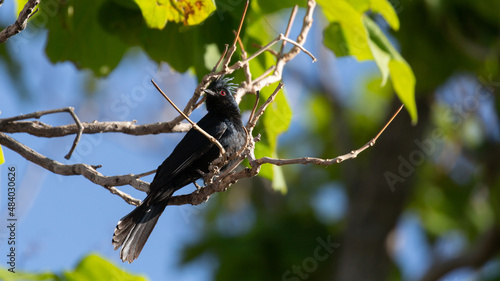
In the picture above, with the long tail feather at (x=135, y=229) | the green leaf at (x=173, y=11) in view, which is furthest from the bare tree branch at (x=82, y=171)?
the green leaf at (x=173, y=11)

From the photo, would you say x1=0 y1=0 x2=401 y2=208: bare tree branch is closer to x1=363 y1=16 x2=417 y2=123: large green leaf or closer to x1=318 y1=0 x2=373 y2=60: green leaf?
x1=318 y1=0 x2=373 y2=60: green leaf

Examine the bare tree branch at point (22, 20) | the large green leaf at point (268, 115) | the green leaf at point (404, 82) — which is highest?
the bare tree branch at point (22, 20)

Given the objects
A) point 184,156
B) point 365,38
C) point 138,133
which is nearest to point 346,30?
point 365,38

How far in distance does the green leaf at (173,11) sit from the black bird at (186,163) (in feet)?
2.19

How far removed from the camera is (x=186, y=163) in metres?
3.36

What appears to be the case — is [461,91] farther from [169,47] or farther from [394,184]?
[169,47]

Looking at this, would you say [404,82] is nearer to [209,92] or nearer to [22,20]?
[209,92]

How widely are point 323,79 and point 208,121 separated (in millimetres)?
6303

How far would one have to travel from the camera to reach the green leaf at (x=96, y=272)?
8.36ft

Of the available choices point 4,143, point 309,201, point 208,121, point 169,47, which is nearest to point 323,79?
point 309,201

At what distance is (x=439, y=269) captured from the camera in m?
7.50

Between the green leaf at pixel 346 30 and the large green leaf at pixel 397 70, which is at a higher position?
the green leaf at pixel 346 30

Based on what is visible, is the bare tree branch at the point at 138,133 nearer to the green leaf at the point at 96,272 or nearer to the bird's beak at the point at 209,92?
the green leaf at the point at 96,272

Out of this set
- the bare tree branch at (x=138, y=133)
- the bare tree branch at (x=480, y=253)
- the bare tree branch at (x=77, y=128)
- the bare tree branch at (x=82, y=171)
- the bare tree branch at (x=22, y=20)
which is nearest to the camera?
the bare tree branch at (x=22, y=20)
